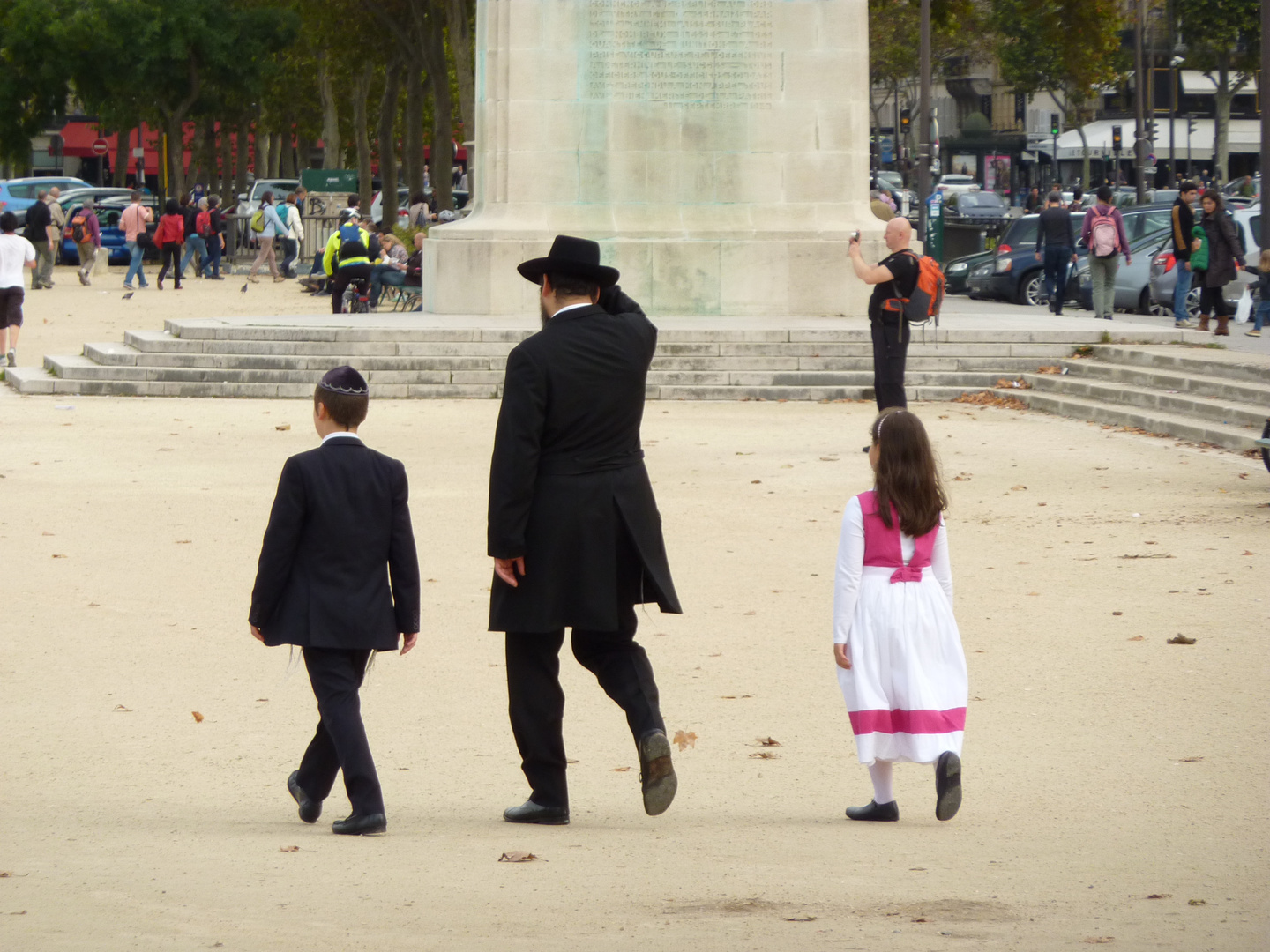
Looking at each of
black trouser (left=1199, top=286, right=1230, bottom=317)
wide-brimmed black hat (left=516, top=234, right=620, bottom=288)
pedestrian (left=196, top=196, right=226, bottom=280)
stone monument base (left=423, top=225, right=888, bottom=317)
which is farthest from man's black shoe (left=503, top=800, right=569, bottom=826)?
pedestrian (left=196, top=196, right=226, bottom=280)

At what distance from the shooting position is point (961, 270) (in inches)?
1216

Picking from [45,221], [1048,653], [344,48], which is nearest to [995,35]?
[344,48]

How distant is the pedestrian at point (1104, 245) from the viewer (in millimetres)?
22969

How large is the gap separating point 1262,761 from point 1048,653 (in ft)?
6.03

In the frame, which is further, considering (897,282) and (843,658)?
(897,282)

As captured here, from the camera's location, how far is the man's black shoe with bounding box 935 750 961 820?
5293 mm

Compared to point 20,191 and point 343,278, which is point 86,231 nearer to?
point 20,191

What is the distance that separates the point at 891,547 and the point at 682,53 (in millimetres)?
18775

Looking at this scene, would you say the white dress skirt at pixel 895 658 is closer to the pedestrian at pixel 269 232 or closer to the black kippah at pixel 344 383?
the black kippah at pixel 344 383

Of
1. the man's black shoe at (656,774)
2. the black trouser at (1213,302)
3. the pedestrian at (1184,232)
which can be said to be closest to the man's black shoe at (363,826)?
the man's black shoe at (656,774)

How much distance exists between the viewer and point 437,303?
23688 millimetres

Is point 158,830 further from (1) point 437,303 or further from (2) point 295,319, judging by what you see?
(1) point 437,303

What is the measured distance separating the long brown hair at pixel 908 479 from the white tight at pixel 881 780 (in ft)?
2.22

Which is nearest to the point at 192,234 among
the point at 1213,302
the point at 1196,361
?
the point at 1213,302
